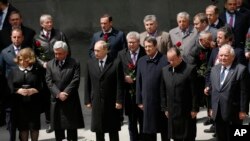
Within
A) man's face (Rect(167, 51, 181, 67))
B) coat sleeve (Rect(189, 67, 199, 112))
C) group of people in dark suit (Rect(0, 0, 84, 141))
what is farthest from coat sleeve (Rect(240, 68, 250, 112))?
group of people in dark suit (Rect(0, 0, 84, 141))

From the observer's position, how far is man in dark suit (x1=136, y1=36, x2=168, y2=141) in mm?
10305

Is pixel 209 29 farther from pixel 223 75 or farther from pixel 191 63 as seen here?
pixel 223 75

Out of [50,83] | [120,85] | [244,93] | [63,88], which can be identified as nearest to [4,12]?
[50,83]

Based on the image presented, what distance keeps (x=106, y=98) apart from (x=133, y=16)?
7881 millimetres

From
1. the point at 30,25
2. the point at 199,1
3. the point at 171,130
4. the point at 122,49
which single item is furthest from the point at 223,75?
the point at 30,25

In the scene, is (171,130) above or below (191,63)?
below

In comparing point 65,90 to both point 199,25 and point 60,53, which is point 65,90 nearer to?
point 60,53

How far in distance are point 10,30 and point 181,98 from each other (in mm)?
4075

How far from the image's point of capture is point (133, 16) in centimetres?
1808

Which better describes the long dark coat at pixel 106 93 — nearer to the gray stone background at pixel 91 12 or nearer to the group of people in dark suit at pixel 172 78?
the group of people in dark suit at pixel 172 78

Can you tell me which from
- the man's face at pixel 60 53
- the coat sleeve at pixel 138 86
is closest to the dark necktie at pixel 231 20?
the coat sleeve at pixel 138 86

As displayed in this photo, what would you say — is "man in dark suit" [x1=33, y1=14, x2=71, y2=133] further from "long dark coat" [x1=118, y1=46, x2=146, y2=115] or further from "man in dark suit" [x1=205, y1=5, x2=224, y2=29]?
"man in dark suit" [x1=205, y1=5, x2=224, y2=29]

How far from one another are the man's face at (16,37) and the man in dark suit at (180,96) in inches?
111

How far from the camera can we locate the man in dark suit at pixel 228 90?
9586mm
